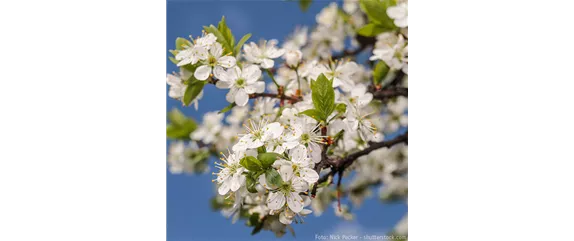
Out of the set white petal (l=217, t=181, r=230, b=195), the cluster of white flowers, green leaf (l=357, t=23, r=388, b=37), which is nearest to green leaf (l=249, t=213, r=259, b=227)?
the cluster of white flowers

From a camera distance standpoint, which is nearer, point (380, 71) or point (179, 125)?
point (380, 71)

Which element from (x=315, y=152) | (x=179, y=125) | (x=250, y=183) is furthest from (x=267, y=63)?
(x=179, y=125)

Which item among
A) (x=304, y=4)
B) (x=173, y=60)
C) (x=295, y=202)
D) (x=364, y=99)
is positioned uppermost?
(x=304, y=4)

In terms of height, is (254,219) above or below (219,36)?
below

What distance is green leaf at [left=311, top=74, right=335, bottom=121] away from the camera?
1293 mm

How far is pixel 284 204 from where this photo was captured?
3.93ft

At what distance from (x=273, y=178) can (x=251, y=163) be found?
67 millimetres

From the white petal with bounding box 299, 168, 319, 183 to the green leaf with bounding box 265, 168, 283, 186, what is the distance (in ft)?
0.20

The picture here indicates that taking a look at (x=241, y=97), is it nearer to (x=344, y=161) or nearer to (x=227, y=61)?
(x=227, y=61)

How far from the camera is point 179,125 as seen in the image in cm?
231

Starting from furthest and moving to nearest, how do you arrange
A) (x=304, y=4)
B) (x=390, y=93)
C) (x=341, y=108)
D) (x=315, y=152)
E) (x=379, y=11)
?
(x=304, y=4), (x=390, y=93), (x=379, y=11), (x=341, y=108), (x=315, y=152)

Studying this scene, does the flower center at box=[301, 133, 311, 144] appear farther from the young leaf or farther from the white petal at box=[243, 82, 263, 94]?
the white petal at box=[243, 82, 263, 94]

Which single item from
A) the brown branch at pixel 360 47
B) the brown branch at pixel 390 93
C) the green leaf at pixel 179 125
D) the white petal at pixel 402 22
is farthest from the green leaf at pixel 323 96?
the green leaf at pixel 179 125

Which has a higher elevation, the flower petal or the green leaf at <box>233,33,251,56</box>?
the green leaf at <box>233,33,251,56</box>
